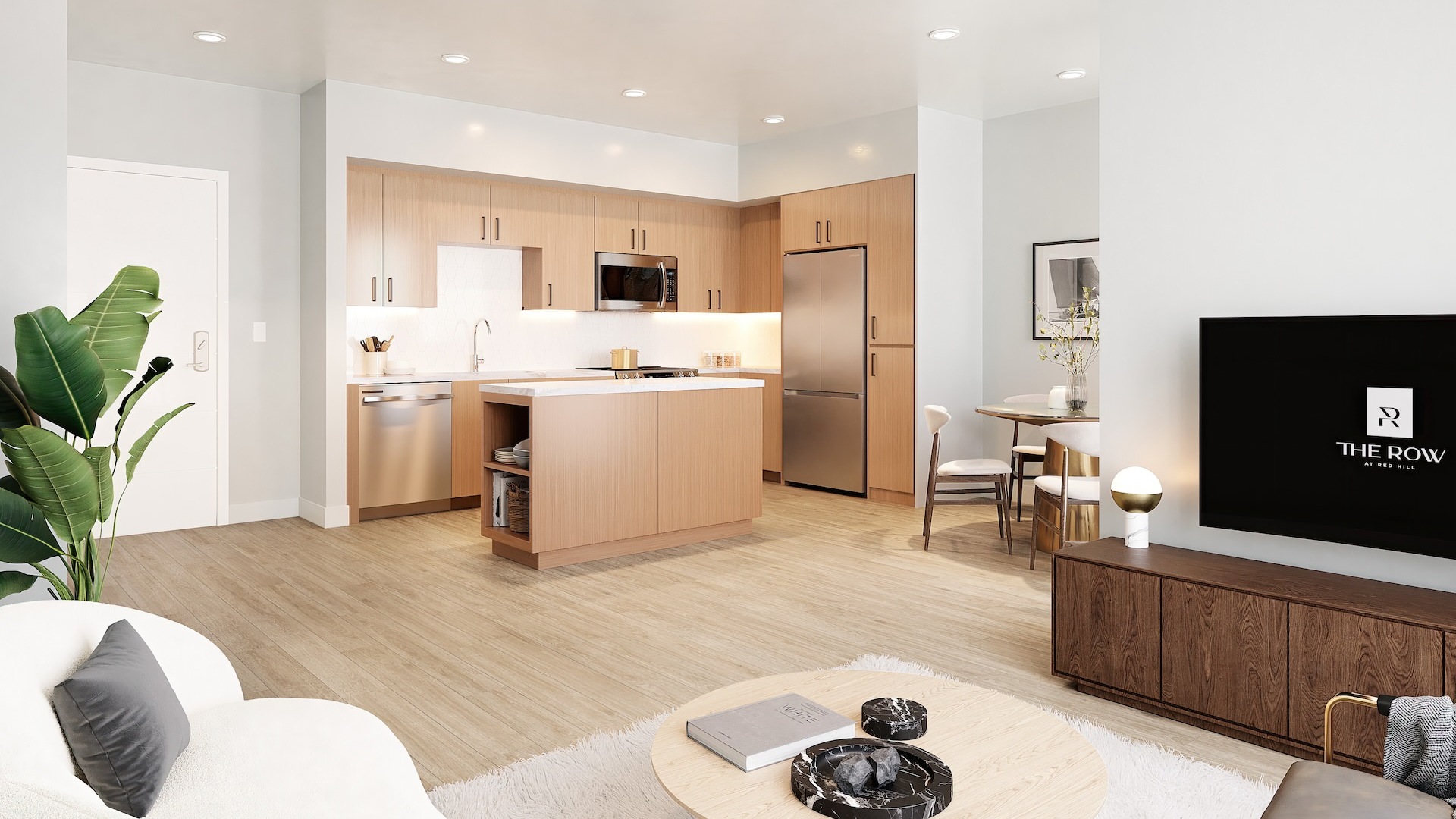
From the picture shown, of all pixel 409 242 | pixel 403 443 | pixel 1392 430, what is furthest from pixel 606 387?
pixel 1392 430

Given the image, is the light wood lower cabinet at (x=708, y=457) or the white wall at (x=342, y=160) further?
the white wall at (x=342, y=160)

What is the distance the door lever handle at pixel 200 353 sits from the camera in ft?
19.1

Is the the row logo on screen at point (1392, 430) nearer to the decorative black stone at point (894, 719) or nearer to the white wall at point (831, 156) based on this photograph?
the decorative black stone at point (894, 719)

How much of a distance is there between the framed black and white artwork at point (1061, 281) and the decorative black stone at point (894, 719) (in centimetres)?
465

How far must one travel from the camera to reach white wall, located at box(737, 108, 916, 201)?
259 inches

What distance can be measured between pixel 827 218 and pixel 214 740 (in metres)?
5.94

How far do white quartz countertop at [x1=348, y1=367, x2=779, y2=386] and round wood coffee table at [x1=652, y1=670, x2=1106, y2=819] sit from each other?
4.66 metres

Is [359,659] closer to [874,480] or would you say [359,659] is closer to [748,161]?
[874,480]

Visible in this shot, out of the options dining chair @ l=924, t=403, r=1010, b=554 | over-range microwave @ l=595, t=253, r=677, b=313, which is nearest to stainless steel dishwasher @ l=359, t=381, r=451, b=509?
over-range microwave @ l=595, t=253, r=677, b=313

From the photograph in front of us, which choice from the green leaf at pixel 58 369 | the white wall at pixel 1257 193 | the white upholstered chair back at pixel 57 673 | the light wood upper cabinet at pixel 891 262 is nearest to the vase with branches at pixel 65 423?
the green leaf at pixel 58 369

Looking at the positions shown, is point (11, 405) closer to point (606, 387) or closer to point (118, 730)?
point (118, 730)

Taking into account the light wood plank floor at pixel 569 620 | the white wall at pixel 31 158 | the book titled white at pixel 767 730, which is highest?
the white wall at pixel 31 158

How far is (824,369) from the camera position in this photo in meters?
7.21

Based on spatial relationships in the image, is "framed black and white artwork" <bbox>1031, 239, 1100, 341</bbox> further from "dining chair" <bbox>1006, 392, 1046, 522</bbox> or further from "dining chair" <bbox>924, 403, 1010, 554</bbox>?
"dining chair" <bbox>924, 403, 1010, 554</bbox>
